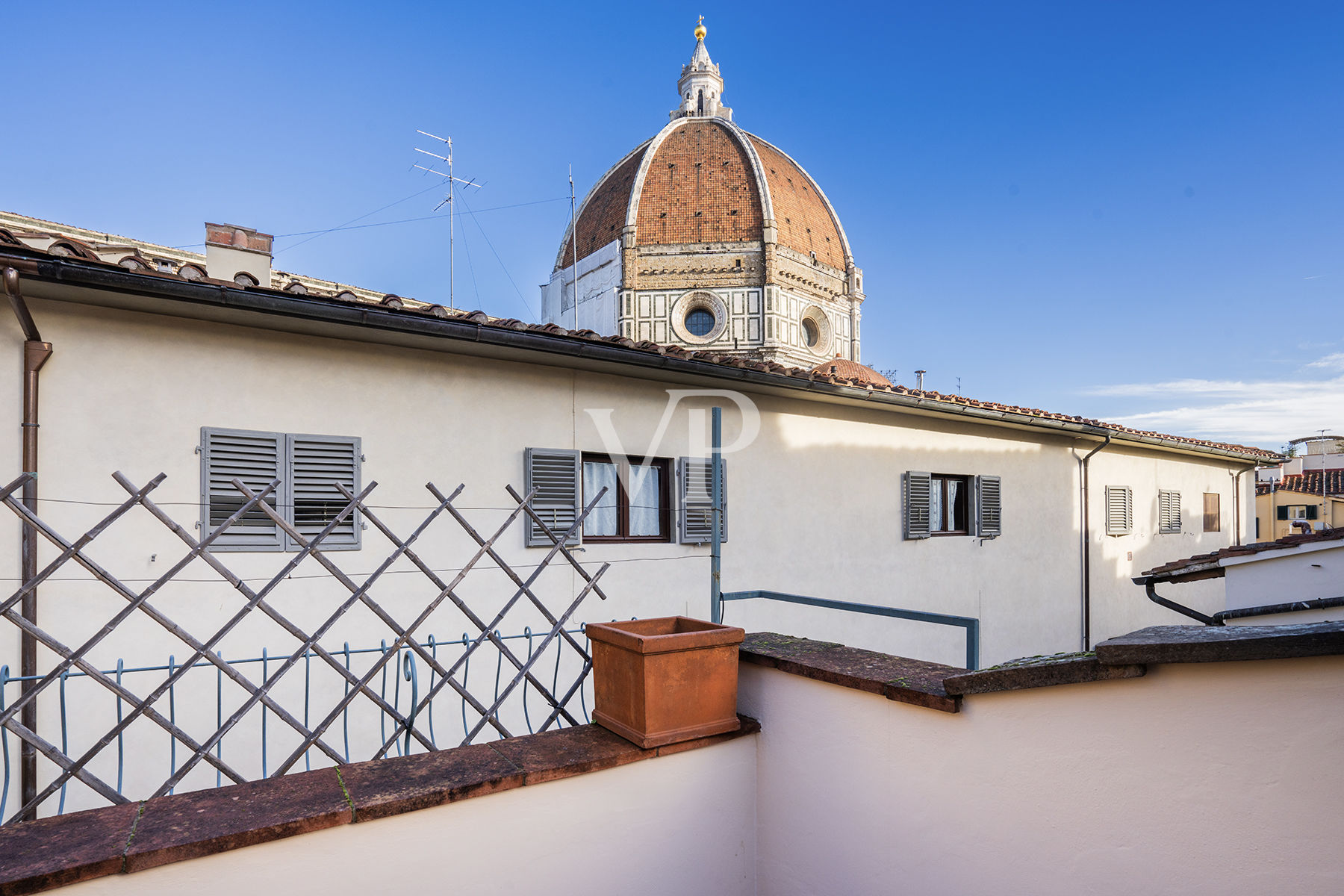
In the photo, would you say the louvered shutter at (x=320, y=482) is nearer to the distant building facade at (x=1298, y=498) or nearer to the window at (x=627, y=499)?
the window at (x=627, y=499)

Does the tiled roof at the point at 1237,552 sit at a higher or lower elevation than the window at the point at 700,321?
lower

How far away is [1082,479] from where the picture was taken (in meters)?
11.0

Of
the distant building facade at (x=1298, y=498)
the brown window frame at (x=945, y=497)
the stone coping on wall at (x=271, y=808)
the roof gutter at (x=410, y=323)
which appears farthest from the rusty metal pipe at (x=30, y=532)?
the distant building facade at (x=1298, y=498)

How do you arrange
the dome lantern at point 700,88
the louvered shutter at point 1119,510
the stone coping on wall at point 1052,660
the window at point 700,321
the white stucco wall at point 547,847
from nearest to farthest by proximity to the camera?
1. the stone coping on wall at point 1052,660
2. the white stucco wall at point 547,847
3. the louvered shutter at point 1119,510
4. the window at point 700,321
5. the dome lantern at point 700,88

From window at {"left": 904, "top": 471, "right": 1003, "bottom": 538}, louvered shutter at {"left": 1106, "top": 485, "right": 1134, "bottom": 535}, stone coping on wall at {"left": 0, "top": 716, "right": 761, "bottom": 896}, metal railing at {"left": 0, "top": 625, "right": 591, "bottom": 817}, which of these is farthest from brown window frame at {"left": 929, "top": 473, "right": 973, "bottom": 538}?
stone coping on wall at {"left": 0, "top": 716, "right": 761, "bottom": 896}

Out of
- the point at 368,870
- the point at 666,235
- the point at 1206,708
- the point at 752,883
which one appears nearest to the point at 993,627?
the point at 752,883

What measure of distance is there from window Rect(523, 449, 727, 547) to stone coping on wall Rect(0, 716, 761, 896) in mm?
3547

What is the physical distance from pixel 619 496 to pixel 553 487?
79cm

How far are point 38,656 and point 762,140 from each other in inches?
1350

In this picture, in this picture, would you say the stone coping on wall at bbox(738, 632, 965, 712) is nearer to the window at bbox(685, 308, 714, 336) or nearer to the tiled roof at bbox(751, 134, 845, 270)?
the window at bbox(685, 308, 714, 336)

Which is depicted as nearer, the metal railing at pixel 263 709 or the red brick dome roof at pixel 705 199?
the metal railing at pixel 263 709

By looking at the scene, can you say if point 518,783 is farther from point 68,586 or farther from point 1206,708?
point 68,586

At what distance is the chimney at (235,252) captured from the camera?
5.87 metres

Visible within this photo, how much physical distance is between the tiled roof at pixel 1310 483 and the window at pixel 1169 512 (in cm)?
1711
